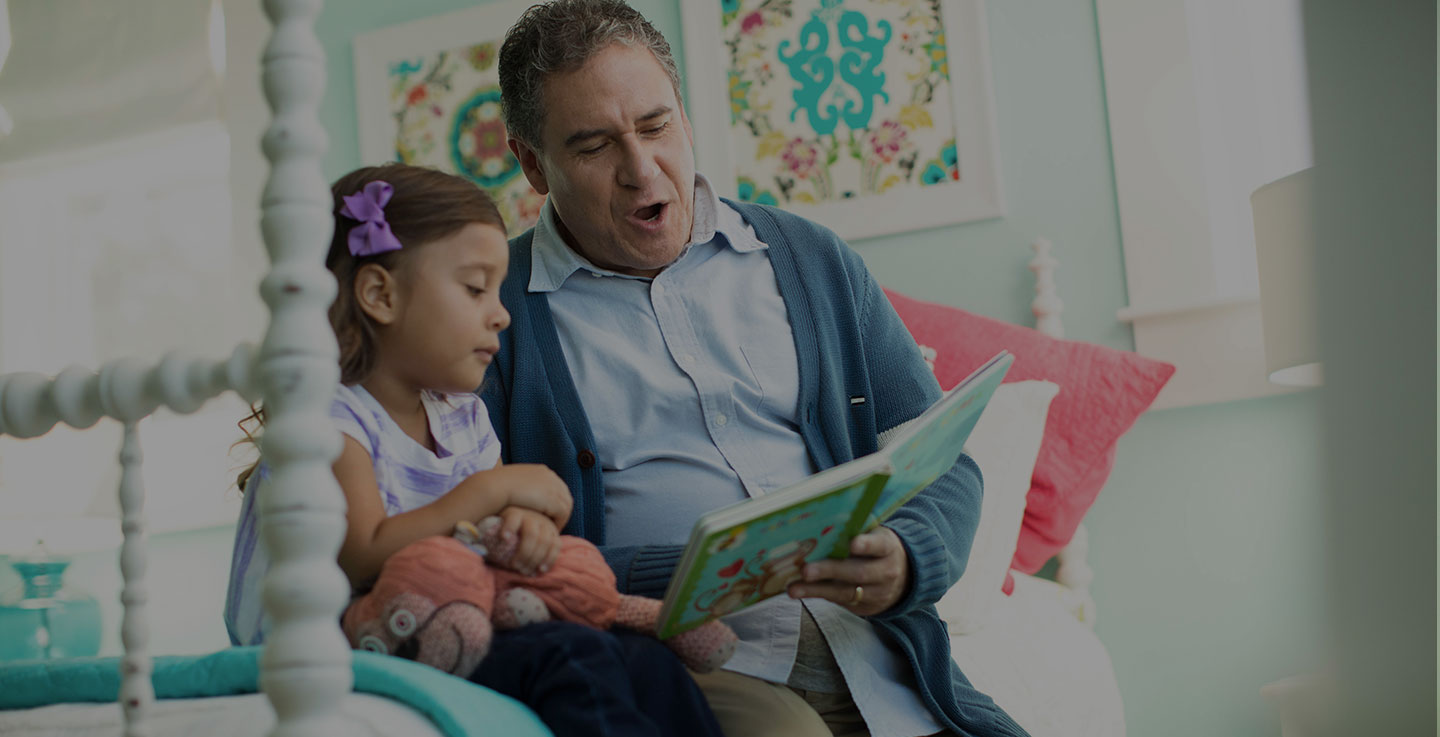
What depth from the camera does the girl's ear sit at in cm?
107

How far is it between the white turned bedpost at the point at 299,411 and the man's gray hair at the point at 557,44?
77 centimetres

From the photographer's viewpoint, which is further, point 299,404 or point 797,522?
point 797,522

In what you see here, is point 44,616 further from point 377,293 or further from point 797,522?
point 797,522

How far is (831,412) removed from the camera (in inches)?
55.7

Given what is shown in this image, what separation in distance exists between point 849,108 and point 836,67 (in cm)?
9

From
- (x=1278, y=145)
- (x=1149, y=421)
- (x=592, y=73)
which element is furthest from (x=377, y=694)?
(x=1278, y=145)

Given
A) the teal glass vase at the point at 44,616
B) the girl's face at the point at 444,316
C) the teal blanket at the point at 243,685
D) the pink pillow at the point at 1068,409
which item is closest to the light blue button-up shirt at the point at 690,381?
the girl's face at the point at 444,316

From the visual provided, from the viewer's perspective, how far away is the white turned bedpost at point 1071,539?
224 cm

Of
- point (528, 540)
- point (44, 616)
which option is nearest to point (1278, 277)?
point (528, 540)

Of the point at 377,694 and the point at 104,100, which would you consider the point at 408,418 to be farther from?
the point at 104,100

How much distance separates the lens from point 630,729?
0.86 meters

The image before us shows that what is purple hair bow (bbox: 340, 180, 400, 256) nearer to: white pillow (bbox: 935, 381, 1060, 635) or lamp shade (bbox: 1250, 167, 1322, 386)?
white pillow (bbox: 935, 381, 1060, 635)

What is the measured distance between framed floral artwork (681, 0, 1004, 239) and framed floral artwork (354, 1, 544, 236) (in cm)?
47

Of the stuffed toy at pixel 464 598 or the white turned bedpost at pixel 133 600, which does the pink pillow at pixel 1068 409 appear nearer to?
the stuffed toy at pixel 464 598
